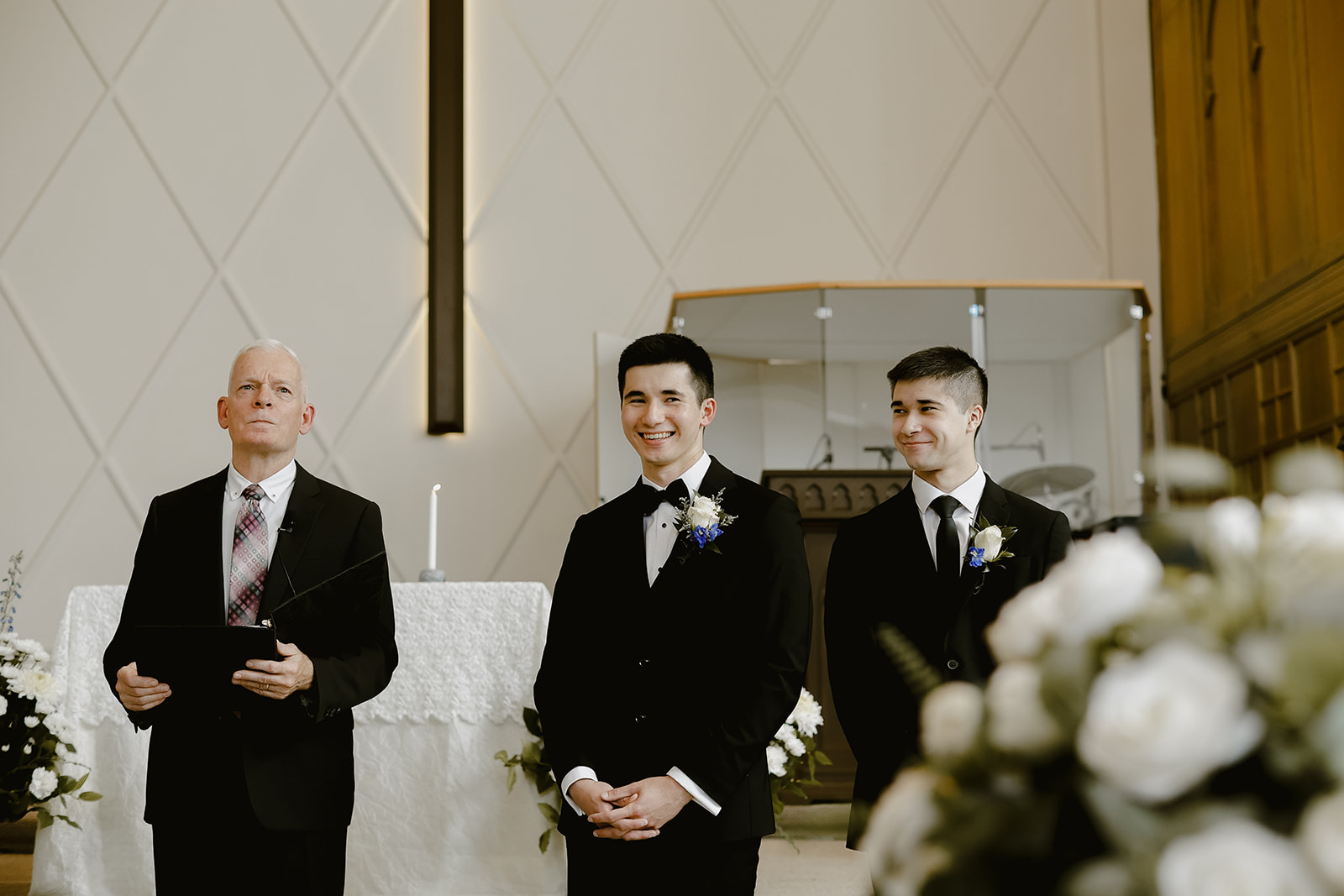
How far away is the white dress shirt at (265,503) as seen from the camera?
81.8 inches

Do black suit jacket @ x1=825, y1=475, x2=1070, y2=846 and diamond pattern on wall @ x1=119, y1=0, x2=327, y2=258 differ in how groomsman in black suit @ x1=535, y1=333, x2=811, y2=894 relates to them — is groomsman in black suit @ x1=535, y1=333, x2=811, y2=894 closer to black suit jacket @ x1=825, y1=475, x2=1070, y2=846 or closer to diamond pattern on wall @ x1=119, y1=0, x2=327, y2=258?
black suit jacket @ x1=825, y1=475, x2=1070, y2=846

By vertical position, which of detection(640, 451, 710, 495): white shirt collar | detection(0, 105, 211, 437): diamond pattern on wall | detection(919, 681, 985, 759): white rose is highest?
detection(0, 105, 211, 437): diamond pattern on wall

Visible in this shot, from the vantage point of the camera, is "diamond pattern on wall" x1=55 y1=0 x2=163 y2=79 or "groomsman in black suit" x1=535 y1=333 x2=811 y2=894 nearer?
"groomsman in black suit" x1=535 y1=333 x2=811 y2=894

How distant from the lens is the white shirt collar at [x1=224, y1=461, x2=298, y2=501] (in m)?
2.12

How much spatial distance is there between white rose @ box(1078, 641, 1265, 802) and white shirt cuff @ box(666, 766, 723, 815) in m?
1.27

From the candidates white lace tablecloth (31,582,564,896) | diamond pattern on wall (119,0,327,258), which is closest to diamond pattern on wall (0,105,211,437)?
diamond pattern on wall (119,0,327,258)

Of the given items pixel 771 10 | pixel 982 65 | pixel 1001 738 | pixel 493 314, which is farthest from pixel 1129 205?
pixel 1001 738

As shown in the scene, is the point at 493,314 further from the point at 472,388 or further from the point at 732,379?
the point at 732,379

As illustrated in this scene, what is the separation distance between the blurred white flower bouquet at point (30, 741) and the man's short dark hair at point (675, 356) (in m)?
1.65

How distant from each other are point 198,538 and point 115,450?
10.4 feet

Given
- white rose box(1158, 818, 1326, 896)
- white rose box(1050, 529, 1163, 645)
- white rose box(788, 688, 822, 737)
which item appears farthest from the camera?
white rose box(788, 688, 822, 737)

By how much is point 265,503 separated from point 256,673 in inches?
15.0

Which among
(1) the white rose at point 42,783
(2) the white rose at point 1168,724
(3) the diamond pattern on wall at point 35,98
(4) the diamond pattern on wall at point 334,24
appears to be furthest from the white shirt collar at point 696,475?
(3) the diamond pattern on wall at point 35,98

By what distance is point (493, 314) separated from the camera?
5.04m
